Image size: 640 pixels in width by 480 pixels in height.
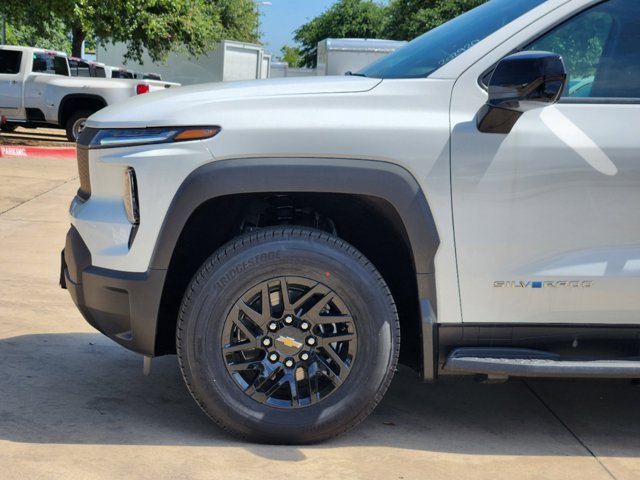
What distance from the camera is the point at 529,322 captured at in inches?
138

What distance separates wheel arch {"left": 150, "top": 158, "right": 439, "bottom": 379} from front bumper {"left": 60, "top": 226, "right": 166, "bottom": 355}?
17 cm

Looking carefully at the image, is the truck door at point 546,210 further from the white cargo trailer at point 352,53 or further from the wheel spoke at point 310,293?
the white cargo trailer at point 352,53

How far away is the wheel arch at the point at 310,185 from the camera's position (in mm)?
3396

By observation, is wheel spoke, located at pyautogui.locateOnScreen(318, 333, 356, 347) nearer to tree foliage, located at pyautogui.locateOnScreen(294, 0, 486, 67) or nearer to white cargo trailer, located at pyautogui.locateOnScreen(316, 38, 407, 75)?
white cargo trailer, located at pyautogui.locateOnScreen(316, 38, 407, 75)

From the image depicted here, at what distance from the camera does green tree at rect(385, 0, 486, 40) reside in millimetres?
44375

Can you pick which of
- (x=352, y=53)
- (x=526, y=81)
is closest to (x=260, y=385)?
(x=526, y=81)

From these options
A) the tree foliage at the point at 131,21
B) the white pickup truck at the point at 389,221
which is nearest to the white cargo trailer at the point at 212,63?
the tree foliage at the point at 131,21

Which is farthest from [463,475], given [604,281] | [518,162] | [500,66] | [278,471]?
[500,66]

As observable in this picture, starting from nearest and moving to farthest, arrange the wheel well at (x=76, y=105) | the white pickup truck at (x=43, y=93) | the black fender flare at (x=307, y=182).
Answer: the black fender flare at (x=307, y=182), the white pickup truck at (x=43, y=93), the wheel well at (x=76, y=105)

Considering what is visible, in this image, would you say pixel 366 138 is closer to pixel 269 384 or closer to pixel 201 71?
pixel 269 384

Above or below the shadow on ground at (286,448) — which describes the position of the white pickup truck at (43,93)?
above

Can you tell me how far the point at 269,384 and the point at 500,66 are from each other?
1.52 metres

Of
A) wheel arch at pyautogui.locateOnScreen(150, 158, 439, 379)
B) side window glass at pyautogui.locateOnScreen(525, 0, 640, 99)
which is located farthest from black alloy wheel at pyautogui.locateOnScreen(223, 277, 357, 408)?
side window glass at pyautogui.locateOnScreen(525, 0, 640, 99)

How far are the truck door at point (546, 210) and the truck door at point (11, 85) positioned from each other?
16.9 meters
